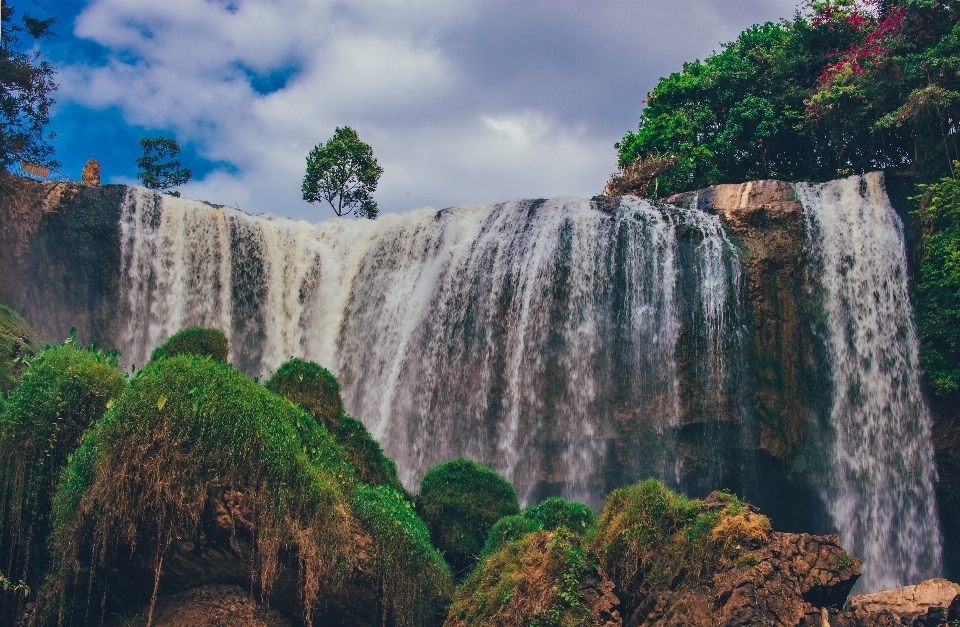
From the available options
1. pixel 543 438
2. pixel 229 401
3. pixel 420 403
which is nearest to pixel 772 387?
pixel 543 438

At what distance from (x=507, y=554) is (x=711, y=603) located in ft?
8.56

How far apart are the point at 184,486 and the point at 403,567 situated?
2923 mm

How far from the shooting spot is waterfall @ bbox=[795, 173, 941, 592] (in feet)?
54.9

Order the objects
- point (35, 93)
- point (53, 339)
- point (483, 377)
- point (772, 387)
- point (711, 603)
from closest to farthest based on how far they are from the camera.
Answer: point (711, 603) < point (772, 387) < point (483, 377) < point (53, 339) < point (35, 93)

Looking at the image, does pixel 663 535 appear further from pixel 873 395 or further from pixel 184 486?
pixel 873 395

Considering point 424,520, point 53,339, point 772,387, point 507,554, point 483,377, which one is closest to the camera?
point 507,554

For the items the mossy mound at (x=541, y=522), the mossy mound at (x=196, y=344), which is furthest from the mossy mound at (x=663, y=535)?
the mossy mound at (x=196, y=344)

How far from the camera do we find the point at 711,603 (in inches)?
352

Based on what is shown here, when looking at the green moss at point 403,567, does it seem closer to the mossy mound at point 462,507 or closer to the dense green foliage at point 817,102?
the mossy mound at point 462,507

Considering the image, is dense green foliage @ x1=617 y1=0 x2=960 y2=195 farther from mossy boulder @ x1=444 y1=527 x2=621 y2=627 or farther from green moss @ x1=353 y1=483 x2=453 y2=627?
green moss @ x1=353 y1=483 x2=453 y2=627

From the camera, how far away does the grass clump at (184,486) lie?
28.7 feet

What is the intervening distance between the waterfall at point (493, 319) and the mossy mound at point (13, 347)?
299cm

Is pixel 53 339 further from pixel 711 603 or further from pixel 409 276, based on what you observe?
pixel 711 603

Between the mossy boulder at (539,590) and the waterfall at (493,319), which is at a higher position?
the waterfall at (493,319)
